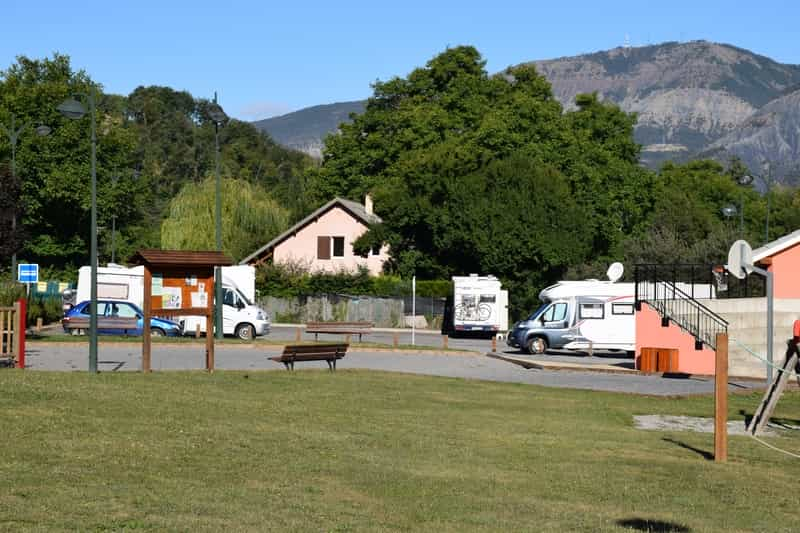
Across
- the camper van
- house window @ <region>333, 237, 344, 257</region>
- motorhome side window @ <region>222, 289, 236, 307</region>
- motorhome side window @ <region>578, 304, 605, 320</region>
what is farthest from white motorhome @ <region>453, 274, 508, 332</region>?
house window @ <region>333, 237, 344, 257</region>

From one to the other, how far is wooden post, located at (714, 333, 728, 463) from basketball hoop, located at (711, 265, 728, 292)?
58.9ft

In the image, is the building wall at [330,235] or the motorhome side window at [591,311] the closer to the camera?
the motorhome side window at [591,311]

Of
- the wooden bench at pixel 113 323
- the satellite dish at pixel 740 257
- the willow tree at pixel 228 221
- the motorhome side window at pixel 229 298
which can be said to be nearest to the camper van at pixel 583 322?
the motorhome side window at pixel 229 298

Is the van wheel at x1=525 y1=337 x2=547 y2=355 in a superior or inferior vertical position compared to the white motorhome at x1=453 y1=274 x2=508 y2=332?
inferior

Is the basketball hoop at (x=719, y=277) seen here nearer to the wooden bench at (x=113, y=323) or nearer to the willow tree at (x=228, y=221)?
the wooden bench at (x=113, y=323)

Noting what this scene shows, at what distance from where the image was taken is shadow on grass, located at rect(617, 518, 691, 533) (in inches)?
410

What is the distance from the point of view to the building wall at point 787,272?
32906 mm

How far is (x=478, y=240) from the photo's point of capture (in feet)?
194

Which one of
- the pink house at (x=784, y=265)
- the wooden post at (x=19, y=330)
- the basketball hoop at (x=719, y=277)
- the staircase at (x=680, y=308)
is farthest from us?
the basketball hoop at (x=719, y=277)

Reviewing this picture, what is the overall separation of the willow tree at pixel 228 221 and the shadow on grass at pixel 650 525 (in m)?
64.1

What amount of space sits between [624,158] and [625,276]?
1986 centimetres

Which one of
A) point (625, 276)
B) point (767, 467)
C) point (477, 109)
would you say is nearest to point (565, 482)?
point (767, 467)

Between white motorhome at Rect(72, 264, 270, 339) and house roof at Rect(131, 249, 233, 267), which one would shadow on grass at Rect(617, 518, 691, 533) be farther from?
white motorhome at Rect(72, 264, 270, 339)

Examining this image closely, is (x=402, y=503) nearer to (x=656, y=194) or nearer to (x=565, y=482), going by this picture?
(x=565, y=482)
